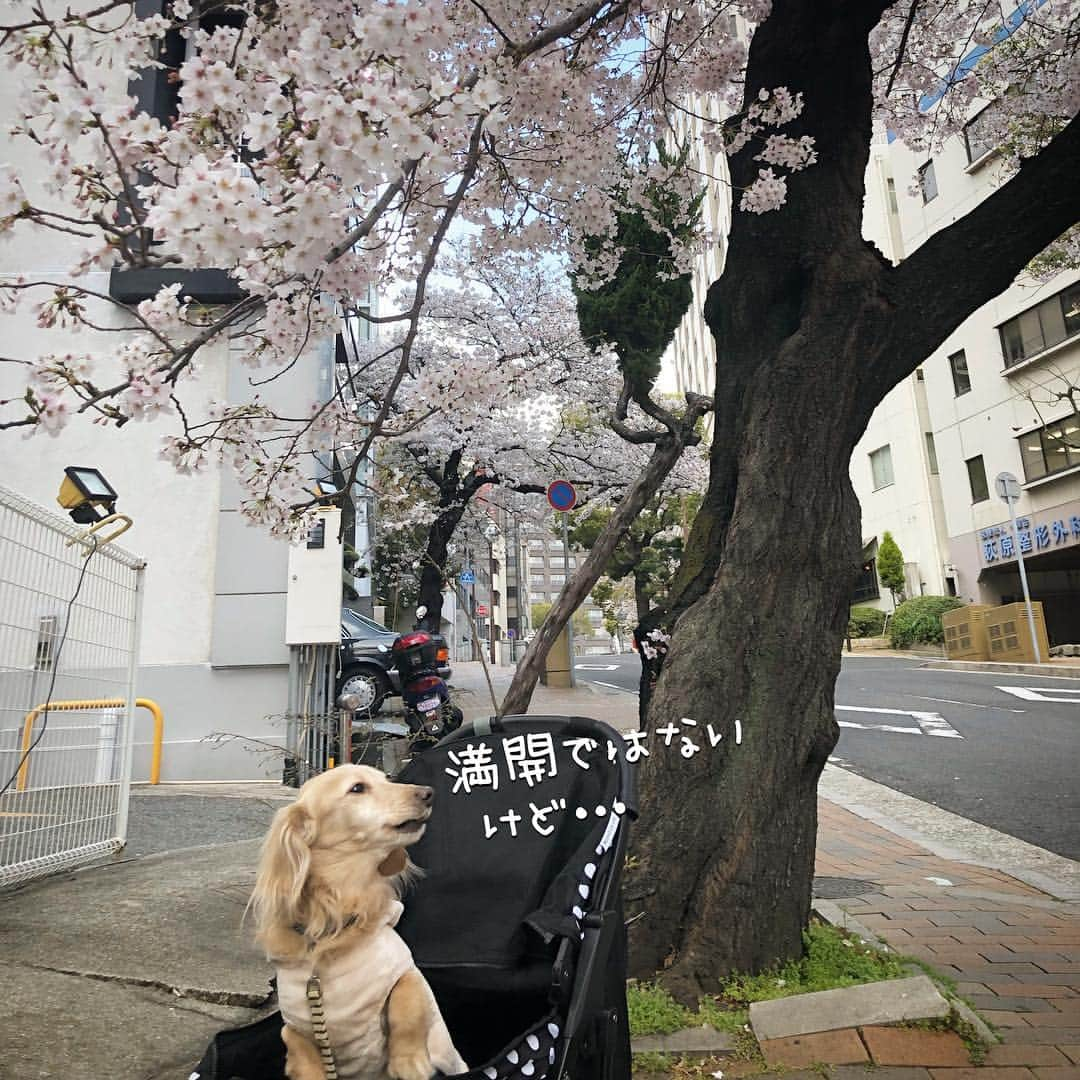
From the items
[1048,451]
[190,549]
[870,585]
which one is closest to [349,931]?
[190,549]

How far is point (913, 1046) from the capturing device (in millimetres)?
2557

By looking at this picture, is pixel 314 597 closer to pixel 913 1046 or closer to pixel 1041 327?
pixel 913 1046

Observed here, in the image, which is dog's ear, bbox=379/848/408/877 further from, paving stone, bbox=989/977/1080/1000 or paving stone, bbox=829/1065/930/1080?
paving stone, bbox=989/977/1080/1000

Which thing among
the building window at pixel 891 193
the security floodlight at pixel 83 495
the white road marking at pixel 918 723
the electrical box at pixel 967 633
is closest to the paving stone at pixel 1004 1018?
the security floodlight at pixel 83 495

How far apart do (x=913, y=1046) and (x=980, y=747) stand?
23.1ft

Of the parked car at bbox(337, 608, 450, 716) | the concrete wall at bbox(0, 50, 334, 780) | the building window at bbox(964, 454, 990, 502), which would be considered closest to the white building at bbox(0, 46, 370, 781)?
the concrete wall at bbox(0, 50, 334, 780)

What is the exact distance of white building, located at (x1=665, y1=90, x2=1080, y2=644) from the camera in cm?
2066

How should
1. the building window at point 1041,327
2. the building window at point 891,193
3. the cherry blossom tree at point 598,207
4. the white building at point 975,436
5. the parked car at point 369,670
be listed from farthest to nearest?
1. the building window at point 891,193
2. the white building at point 975,436
3. the building window at point 1041,327
4. the parked car at point 369,670
5. the cherry blossom tree at point 598,207

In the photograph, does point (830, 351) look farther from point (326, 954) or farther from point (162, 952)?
point (162, 952)

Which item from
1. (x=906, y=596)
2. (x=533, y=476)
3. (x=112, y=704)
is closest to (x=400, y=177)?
(x=112, y=704)

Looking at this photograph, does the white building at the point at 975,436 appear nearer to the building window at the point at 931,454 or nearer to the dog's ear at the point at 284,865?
the building window at the point at 931,454

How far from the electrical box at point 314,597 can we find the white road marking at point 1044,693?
9.92 metres

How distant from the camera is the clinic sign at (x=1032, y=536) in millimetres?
20312

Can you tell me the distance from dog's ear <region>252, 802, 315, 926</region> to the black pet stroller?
0.77ft
